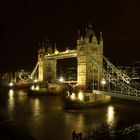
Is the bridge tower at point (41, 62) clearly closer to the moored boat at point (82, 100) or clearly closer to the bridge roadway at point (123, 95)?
the moored boat at point (82, 100)

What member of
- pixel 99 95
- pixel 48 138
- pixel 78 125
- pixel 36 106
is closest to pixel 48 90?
pixel 36 106

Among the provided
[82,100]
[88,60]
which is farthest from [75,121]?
[88,60]

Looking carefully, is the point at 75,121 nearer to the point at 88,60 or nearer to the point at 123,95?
the point at 123,95

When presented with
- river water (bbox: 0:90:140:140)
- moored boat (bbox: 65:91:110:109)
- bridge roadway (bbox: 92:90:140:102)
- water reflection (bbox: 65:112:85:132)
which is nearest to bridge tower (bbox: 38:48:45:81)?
river water (bbox: 0:90:140:140)

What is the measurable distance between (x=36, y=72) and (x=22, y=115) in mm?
35307

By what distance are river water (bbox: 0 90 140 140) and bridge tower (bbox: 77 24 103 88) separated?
3901 mm

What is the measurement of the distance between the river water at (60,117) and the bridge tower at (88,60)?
3901mm

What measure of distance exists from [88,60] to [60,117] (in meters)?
11.0

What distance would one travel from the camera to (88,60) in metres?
37.8

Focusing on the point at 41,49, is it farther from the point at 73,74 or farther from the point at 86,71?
the point at 86,71

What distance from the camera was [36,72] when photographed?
6525 cm

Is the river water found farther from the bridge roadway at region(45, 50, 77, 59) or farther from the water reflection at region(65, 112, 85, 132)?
the bridge roadway at region(45, 50, 77, 59)

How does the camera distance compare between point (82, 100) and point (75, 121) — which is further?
point (82, 100)

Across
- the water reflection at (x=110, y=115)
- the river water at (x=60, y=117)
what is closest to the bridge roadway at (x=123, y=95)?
the river water at (x=60, y=117)
